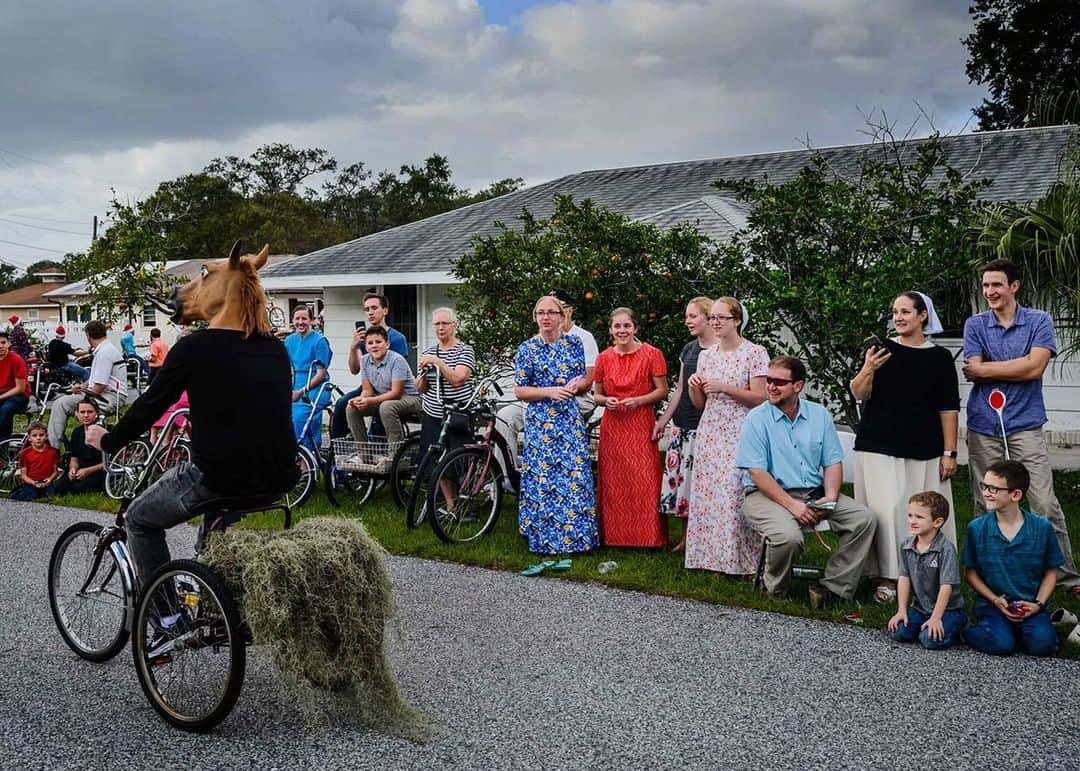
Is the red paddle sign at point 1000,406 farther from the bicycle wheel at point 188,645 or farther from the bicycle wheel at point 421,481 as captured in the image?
the bicycle wheel at point 188,645

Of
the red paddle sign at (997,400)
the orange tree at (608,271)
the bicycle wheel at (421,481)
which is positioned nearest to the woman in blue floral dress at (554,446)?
the bicycle wheel at (421,481)

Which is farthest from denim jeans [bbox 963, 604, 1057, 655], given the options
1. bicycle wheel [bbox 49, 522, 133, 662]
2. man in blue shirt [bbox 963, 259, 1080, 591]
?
bicycle wheel [bbox 49, 522, 133, 662]

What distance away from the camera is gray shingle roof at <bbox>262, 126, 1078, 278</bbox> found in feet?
49.3

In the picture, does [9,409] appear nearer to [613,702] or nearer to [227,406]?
[227,406]

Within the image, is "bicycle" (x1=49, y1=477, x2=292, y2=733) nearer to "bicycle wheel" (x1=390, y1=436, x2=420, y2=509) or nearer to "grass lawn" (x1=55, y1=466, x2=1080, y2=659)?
"grass lawn" (x1=55, y1=466, x2=1080, y2=659)

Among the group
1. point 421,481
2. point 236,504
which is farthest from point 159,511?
point 421,481

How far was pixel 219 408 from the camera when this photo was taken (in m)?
4.69

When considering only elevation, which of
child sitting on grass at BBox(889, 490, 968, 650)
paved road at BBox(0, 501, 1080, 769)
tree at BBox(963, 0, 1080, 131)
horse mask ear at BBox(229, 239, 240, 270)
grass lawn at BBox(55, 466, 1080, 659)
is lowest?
paved road at BBox(0, 501, 1080, 769)

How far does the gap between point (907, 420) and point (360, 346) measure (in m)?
5.91

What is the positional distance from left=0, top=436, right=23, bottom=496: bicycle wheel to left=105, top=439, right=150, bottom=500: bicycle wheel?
3.94 ft

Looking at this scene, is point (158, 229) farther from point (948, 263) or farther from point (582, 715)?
point (582, 715)

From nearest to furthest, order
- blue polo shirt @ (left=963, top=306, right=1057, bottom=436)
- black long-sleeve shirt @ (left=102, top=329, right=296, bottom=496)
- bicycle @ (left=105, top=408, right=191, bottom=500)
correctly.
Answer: black long-sleeve shirt @ (left=102, top=329, right=296, bottom=496), blue polo shirt @ (left=963, top=306, right=1057, bottom=436), bicycle @ (left=105, top=408, right=191, bottom=500)

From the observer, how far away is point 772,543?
6.64 meters

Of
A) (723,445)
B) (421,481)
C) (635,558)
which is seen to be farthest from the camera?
(421,481)
